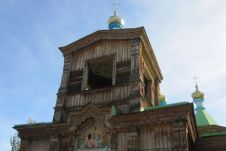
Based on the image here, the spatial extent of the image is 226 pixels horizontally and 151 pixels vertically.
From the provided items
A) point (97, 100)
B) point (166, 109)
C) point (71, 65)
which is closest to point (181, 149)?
point (166, 109)

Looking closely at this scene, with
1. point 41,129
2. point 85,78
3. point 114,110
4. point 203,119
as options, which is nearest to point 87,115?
point 114,110

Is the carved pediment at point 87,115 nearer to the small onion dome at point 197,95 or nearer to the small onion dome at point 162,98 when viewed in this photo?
the small onion dome at point 162,98

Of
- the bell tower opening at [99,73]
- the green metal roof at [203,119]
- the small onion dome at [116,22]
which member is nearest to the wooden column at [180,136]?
the bell tower opening at [99,73]

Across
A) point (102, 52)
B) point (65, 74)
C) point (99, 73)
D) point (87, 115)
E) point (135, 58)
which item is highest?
point (102, 52)

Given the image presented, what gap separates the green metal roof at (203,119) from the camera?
96.6 ft

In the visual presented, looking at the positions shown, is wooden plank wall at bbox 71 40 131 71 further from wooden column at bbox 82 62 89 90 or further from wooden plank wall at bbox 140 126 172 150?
wooden plank wall at bbox 140 126 172 150

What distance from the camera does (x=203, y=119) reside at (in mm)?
30484

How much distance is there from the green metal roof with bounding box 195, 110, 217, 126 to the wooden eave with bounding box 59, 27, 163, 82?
14.6 metres

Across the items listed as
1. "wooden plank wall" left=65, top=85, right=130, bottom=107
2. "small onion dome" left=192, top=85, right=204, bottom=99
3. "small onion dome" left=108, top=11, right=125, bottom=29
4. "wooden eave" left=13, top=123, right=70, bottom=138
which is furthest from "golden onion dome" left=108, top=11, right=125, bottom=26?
"small onion dome" left=192, top=85, right=204, bottom=99

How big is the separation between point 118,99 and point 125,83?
36.8 inches

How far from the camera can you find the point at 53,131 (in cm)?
1397

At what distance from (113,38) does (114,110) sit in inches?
181

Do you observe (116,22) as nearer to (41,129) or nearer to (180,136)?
(41,129)

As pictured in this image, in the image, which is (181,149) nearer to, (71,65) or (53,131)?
(53,131)
